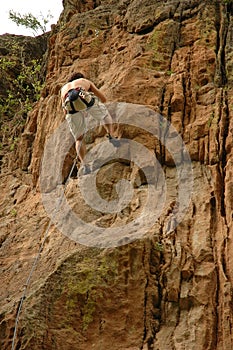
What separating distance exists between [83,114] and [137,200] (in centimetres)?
237

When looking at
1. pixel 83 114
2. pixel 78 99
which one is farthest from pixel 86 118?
pixel 78 99

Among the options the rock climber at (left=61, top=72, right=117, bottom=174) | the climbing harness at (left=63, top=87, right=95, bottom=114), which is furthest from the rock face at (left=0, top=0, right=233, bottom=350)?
the climbing harness at (left=63, top=87, right=95, bottom=114)

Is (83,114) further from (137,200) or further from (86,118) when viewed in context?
(137,200)

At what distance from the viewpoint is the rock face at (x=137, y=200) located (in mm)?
7336

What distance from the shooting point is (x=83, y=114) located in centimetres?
1021

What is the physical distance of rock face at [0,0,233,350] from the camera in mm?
7336

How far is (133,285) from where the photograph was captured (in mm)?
7590

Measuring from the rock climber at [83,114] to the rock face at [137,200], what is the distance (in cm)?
24

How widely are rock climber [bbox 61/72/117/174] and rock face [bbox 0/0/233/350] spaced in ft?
0.78

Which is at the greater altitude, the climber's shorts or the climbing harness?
the climbing harness

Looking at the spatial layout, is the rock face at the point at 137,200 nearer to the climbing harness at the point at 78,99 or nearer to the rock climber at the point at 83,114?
the rock climber at the point at 83,114

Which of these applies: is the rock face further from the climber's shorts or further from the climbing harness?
the climbing harness

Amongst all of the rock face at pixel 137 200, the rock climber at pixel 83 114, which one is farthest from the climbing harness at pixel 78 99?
the rock face at pixel 137 200

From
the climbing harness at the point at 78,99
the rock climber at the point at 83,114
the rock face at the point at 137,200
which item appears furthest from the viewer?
the rock climber at the point at 83,114
